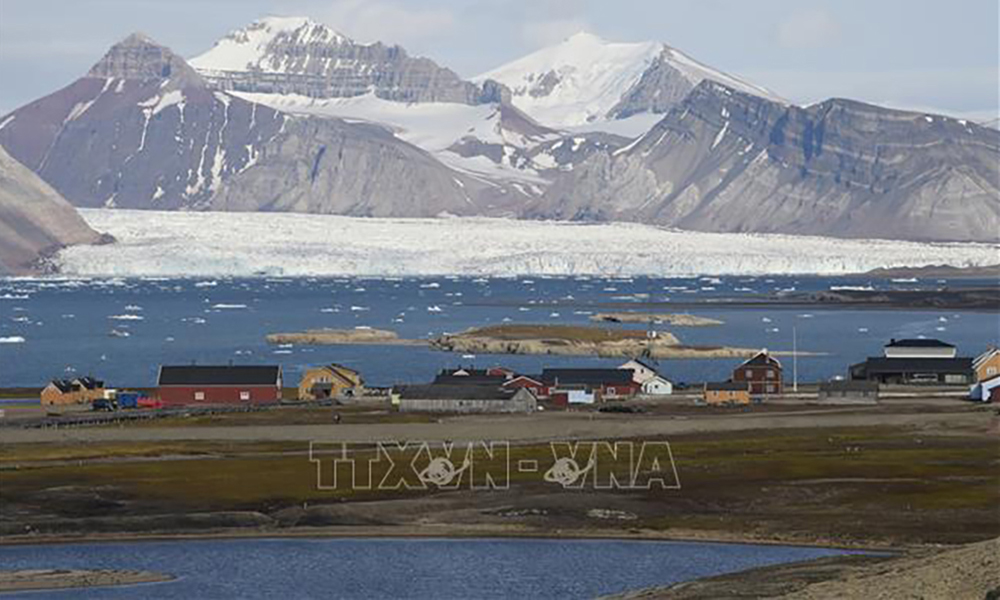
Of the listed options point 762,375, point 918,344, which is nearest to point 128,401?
point 762,375

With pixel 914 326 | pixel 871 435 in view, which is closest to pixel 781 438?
pixel 871 435

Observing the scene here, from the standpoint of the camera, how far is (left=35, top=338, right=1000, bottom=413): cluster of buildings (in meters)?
101

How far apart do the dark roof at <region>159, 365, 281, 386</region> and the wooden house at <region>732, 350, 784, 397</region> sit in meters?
24.5

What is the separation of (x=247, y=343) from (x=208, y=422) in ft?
233

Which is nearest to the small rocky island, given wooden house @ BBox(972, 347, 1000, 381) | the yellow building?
wooden house @ BBox(972, 347, 1000, 381)

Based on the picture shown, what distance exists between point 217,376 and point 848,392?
3171 centimetres

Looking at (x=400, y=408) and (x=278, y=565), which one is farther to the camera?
(x=400, y=408)

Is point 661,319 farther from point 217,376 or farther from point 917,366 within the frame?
point 217,376

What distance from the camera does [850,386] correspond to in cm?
10750

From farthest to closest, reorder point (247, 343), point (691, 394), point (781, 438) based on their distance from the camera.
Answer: point (247, 343) < point (691, 394) < point (781, 438)

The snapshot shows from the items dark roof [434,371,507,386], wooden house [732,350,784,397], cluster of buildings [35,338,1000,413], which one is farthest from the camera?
wooden house [732,350,784,397]

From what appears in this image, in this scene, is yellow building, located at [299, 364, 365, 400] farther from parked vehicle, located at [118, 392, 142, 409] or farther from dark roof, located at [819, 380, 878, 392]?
dark roof, located at [819, 380, 878, 392]

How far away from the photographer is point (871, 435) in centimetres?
8519

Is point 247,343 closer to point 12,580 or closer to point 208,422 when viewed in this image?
point 208,422
